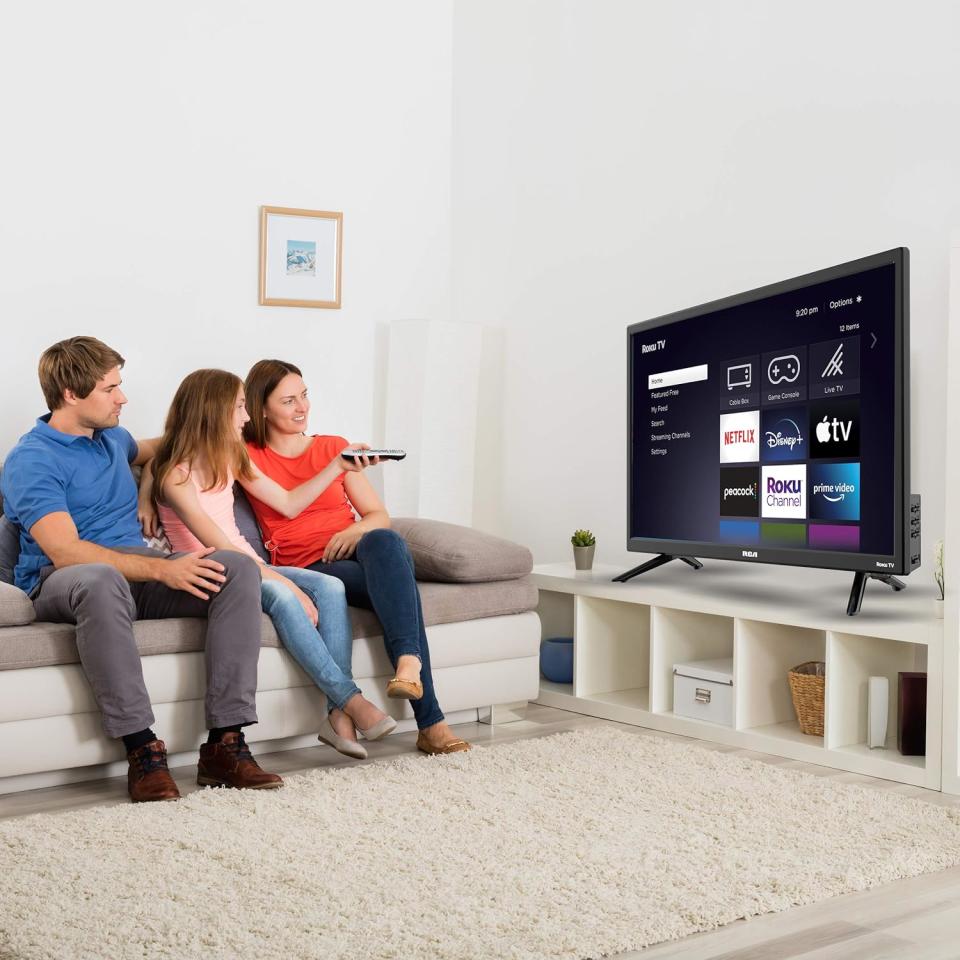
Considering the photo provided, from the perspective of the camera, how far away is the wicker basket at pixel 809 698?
313cm

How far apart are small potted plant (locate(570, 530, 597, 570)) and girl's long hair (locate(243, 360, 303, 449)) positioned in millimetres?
1123

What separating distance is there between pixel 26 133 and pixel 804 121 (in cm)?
259

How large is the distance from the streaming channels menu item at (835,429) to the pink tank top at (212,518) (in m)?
1.55

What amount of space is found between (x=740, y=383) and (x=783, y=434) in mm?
246

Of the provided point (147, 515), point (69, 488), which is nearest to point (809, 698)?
point (147, 515)

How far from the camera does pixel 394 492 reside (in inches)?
184

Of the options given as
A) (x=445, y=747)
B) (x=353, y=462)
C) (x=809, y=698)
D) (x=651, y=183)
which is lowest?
(x=445, y=747)

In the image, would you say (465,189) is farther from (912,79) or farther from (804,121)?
(912,79)

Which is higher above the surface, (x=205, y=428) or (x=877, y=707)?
(x=205, y=428)

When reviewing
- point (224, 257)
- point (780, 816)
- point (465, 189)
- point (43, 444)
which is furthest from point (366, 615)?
point (465, 189)

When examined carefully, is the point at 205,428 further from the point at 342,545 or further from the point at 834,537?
the point at 834,537

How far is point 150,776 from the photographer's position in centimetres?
265

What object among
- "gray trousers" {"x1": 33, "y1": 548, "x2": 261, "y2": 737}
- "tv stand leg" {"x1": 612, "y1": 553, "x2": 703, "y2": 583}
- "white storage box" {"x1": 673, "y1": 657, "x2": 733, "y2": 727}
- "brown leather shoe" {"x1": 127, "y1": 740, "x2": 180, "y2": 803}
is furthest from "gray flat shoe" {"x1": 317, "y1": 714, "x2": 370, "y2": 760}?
"tv stand leg" {"x1": 612, "y1": 553, "x2": 703, "y2": 583}

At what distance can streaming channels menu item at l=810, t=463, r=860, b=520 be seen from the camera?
10.0 feet
